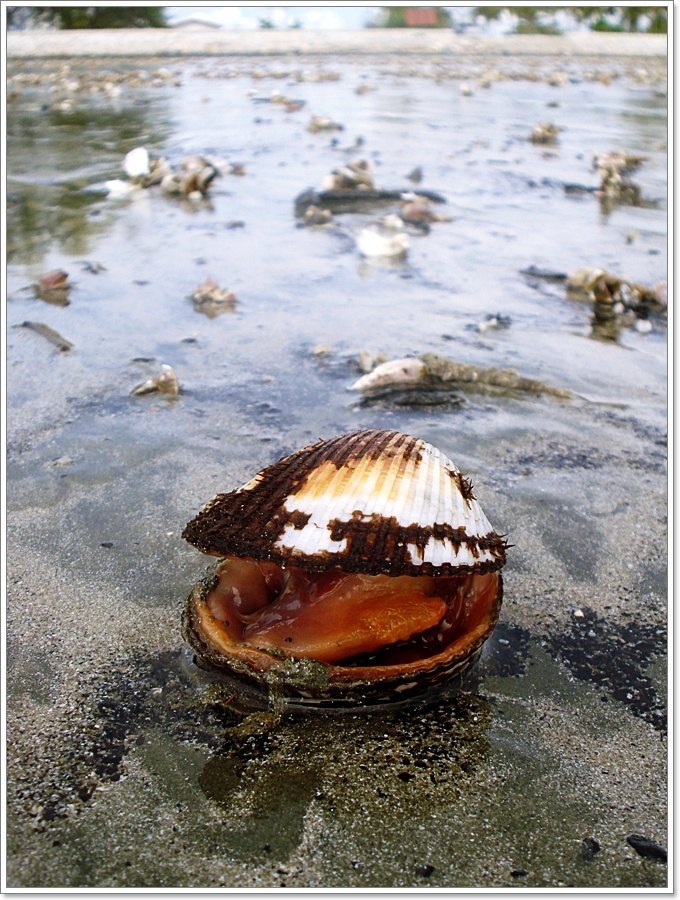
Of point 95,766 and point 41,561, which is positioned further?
point 41,561

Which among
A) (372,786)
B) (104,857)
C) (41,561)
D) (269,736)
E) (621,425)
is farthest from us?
(621,425)

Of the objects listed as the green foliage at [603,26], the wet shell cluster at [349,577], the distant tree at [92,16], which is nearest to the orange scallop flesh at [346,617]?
the wet shell cluster at [349,577]

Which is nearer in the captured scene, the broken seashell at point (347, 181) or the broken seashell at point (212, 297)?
A: the broken seashell at point (212, 297)

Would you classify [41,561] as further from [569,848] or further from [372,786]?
[569,848]

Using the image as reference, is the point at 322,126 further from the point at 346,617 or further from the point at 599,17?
the point at 599,17

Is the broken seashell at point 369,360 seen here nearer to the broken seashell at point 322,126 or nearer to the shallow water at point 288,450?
the shallow water at point 288,450

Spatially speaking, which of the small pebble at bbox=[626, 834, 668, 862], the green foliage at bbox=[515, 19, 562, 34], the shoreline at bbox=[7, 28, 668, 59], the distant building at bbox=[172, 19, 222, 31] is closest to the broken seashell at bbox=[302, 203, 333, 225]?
the small pebble at bbox=[626, 834, 668, 862]

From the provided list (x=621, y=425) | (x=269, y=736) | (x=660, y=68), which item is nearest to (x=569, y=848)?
(x=269, y=736)
